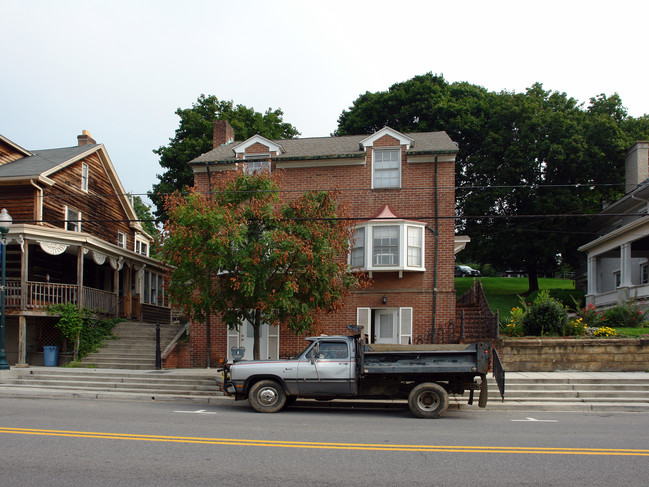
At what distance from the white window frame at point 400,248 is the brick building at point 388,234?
0.11 feet

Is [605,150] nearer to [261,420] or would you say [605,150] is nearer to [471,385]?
[471,385]

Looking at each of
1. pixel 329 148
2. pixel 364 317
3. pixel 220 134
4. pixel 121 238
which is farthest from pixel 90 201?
pixel 364 317

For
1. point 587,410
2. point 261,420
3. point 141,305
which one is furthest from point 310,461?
point 141,305

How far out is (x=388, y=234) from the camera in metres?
20.0

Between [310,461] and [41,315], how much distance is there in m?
16.1

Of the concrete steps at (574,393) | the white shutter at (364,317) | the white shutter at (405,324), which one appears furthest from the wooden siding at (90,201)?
the concrete steps at (574,393)

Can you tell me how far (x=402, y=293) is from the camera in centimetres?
2014

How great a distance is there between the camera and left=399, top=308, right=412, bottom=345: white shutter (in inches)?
A: 788

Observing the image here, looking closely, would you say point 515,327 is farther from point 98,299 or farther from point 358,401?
point 98,299

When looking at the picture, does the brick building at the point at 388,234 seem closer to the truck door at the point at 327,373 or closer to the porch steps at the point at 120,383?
the porch steps at the point at 120,383

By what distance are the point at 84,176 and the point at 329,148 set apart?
12.8 m

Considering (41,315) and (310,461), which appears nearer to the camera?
(310,461)

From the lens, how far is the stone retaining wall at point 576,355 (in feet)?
57.8

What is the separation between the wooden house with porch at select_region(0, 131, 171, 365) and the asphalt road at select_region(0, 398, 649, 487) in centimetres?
911
